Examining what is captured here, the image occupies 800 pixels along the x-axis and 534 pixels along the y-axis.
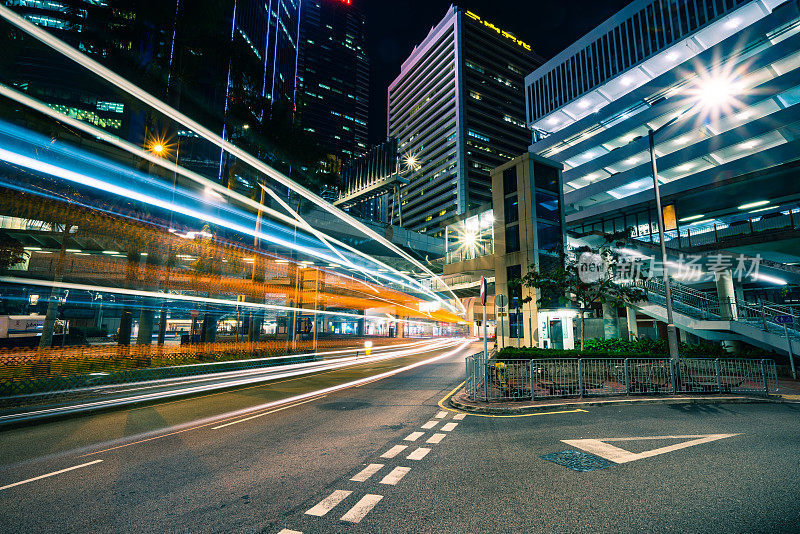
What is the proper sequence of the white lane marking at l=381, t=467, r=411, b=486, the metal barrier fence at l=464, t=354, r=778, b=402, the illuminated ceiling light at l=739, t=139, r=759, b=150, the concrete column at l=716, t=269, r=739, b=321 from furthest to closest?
the illuminated ceiling light at l=739, t=139, r=759, b=150 → the concrete column at l=716, t=269, r=739, b=321 → the metal barrier fence at l=464, t=354, r=778, b=402 → the white lane marking at l=381, t=467, r=411, b=486

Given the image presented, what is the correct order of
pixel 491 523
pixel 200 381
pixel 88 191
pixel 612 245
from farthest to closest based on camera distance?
pixel 612 245
pixel 88 191
pixel 200 381
pixel 491 523

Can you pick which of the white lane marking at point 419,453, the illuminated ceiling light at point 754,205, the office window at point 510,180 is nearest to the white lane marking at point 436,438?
the white lane marking at point 419,453

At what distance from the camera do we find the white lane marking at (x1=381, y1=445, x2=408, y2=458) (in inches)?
243

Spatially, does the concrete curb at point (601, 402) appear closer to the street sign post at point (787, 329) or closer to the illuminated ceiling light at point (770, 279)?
the street sign post at point (787, 329)

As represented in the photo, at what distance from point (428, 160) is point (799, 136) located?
4187 inches

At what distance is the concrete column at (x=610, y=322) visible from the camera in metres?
24.6

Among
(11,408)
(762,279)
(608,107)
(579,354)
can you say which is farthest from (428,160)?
(11,408)

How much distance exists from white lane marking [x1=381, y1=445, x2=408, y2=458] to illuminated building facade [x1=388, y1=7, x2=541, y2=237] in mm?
107731

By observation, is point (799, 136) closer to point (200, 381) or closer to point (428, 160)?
point (200, 381)

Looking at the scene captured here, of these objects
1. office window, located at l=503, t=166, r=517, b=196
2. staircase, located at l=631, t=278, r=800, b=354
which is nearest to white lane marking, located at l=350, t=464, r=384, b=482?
staircase, located at l=631, t=278, r=800, b=354

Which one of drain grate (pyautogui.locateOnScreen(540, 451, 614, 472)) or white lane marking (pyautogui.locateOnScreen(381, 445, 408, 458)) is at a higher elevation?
drain grate (pyautogui.locateOnScreen(540, 451, 614, 472))

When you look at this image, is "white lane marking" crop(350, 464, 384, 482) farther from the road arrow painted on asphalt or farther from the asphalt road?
the road arrow painted on asphalt

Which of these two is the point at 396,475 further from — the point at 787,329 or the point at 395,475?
the point at 787,329

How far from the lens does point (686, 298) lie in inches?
869
